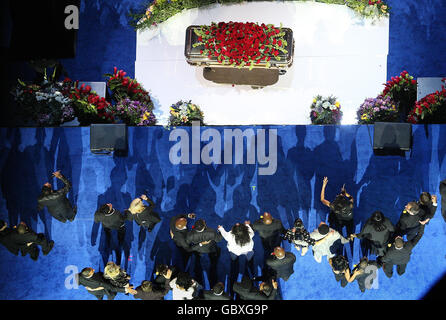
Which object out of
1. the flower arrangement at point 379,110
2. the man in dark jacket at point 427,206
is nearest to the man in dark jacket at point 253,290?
the man in dark jacket at point 427,206

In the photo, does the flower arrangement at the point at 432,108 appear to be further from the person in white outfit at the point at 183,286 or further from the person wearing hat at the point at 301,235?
the person in white outfit at the point at 183,286

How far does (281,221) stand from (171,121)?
8.35ft

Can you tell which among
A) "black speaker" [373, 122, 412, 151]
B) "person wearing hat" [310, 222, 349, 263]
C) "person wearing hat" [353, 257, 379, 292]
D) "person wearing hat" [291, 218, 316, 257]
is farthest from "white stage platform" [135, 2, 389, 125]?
"person wearing hat" [353, 257, 379, 292]

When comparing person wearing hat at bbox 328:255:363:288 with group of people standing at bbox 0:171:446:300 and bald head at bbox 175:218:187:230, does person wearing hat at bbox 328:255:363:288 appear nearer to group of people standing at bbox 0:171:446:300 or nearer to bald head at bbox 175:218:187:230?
group of people standing at bbox 0:171:446:300

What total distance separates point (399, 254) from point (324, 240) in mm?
1117

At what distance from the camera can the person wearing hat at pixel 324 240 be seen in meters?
5.46

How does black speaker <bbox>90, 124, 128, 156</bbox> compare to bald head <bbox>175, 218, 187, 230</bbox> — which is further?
black speaker <bbox>90, 124, 128, 156</bbox>

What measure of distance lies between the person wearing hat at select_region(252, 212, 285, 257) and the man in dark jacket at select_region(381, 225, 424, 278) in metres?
1.66

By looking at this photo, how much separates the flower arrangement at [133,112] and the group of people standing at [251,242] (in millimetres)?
1360

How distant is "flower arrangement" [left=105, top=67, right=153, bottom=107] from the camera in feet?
20.1

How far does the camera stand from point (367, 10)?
657 centimetres

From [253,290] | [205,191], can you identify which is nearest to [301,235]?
[253,290]
